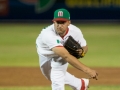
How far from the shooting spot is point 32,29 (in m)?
18.9

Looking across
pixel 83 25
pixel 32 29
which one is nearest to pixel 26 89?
pixel 32 29

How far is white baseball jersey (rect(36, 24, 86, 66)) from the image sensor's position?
264 inches

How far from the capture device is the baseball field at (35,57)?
9297mm

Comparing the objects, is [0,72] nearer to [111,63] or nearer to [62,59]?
[111,63]

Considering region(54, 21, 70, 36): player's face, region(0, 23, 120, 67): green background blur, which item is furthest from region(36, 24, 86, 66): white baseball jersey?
region(0, 23, 120, 67): green background blur

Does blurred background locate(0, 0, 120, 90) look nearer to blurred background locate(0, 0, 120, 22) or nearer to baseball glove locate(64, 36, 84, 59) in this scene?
blurred background locate(0, 0, 120, 22)

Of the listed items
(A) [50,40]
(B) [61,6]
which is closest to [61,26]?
(A) [50,40]

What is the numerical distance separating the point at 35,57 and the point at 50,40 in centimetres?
606

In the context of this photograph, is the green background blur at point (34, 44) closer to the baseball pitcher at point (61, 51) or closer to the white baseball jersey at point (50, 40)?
the baseball pitcher at point (61, 51)

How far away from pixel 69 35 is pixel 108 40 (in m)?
9.25

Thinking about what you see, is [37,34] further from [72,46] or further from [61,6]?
[72,46]

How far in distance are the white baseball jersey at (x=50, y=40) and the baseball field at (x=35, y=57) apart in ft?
5.83

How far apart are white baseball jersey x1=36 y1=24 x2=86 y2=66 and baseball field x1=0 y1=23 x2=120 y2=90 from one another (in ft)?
5.83

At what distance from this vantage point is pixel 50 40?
671cm
